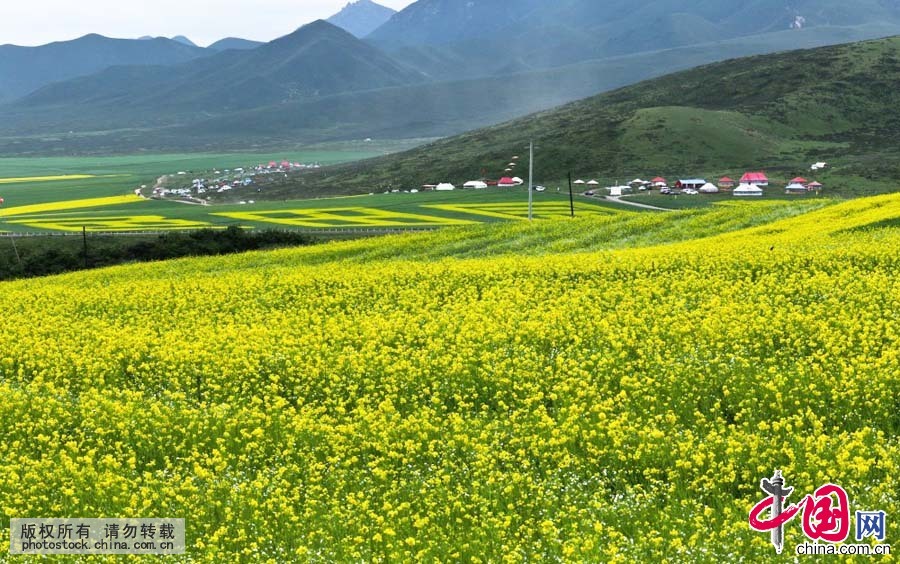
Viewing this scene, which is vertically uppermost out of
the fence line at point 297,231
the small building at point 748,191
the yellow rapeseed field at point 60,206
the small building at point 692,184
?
the yellow rapeseed field at point 60,206

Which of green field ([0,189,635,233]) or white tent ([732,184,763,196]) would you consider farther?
white tent ([732,184,763,196])

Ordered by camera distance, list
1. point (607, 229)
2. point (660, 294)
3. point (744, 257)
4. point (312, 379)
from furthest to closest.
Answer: point (607, 229) → point (744, 257) → point (660, 294) → point (312, 379)

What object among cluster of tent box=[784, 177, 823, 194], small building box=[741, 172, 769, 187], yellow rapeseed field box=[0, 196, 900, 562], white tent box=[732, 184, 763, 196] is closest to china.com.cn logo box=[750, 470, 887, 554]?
yellow rapeseed field box=[0, 196, 900, 562]

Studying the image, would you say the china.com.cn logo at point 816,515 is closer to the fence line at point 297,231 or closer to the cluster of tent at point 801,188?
the fence line at point 297,231

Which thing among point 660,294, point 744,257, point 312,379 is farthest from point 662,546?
point 744,257

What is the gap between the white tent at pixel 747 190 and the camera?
171 metres

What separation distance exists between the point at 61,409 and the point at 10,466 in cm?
299

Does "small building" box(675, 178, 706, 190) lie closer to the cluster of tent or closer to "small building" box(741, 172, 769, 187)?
"small building" box(741, 172, 769, 187)

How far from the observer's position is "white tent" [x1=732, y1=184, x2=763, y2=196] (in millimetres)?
170875

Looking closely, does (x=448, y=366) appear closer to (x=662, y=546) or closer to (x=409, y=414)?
(x=409, y=414)

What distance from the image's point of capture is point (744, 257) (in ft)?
100

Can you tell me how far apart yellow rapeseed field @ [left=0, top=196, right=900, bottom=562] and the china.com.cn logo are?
0.19 meters

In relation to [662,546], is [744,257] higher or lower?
higher

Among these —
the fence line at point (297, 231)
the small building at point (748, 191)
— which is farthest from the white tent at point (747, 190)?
the fence line at point (297, 231)
